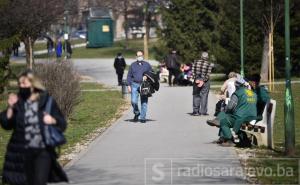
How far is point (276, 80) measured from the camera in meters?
39.8

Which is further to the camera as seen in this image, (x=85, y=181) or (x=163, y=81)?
(x=163, y=81)

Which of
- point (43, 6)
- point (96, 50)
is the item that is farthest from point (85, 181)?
point (96, 50)

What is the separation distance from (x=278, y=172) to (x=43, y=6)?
26.5m

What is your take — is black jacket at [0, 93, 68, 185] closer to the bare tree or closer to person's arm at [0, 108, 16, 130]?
person's arm at [0, 108, 16, 130]

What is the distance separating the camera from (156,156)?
562 inches

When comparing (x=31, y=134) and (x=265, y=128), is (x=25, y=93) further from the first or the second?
(x=265, y=128)

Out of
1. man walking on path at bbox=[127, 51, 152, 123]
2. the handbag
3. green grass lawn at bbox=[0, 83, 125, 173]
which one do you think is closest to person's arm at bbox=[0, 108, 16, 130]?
the handbag

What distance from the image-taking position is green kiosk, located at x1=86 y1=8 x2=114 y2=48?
82375 mm

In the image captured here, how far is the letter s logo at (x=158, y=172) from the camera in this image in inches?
458

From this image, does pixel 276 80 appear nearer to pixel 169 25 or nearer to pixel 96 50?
pixel 169 25

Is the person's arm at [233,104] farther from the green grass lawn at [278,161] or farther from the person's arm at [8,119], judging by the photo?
the person's arm at [8,119]

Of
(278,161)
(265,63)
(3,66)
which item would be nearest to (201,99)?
(278,161)

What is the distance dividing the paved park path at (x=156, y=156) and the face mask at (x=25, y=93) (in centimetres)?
277

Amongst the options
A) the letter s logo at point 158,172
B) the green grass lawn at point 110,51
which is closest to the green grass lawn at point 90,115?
the letter s logo at point 158,172
